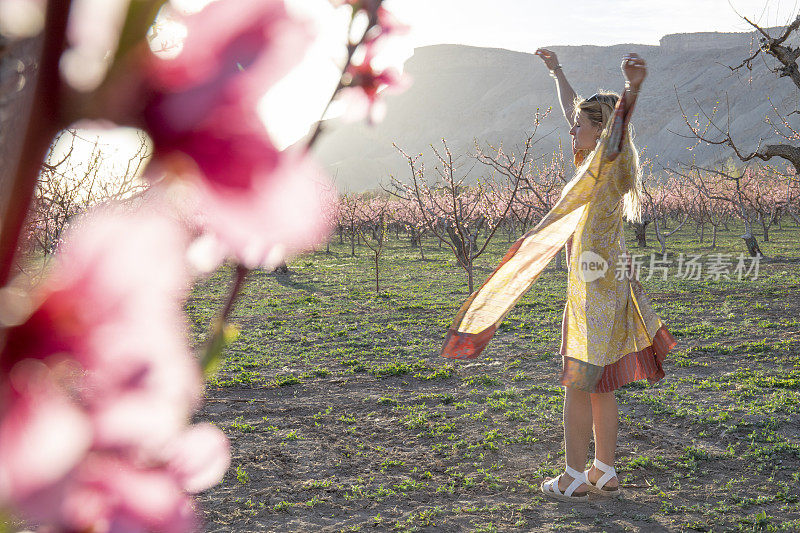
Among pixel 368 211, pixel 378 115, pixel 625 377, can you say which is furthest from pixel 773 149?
pixel 368 211

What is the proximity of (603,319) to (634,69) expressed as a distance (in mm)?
1255

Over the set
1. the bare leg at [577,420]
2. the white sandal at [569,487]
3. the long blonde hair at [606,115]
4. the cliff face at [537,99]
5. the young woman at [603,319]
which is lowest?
the white sandal at [569,487]

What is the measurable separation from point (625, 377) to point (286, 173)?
3275mm

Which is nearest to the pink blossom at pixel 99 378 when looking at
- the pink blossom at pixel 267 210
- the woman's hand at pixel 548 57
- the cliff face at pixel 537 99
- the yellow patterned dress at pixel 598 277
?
the pink blossom at pixel 267 210

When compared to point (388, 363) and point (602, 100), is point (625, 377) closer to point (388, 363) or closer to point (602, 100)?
point (602, 100)

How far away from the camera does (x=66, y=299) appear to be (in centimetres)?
18

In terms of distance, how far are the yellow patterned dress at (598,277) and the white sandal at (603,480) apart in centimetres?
60

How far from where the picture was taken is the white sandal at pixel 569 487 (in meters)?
3.55

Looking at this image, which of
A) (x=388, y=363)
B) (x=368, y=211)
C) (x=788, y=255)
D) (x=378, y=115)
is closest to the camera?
(x=378, y=115)

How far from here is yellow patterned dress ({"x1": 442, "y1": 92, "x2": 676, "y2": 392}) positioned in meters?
2.85

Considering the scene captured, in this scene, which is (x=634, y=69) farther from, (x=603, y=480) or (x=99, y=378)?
(x=99, y=378)

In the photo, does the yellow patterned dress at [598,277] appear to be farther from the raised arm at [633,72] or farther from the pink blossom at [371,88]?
the pink blossom at [371,88]

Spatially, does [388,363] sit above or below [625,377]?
below

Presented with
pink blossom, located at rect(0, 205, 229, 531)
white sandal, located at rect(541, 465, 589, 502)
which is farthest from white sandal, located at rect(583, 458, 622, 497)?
pink blossom, located at rect(0, 205, 229, 531)
